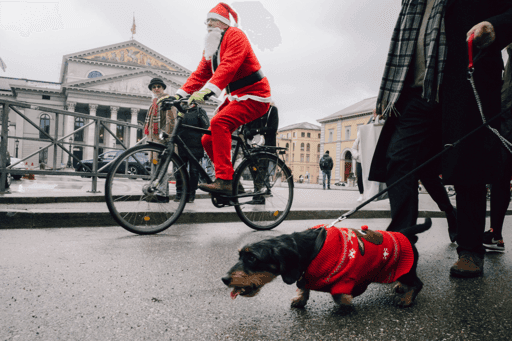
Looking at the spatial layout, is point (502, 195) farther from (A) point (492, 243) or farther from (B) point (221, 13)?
(B) point (221, 13)

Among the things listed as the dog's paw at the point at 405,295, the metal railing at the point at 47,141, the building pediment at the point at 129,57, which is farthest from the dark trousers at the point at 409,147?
the building pediment at the point at 129,57

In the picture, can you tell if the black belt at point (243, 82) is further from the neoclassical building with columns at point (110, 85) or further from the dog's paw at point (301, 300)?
the neoclassical building with columns at point (110, 85)

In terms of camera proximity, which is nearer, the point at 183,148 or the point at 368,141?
the point at 183,148

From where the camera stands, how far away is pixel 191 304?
58.4 inches

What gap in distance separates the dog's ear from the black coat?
1.24 m

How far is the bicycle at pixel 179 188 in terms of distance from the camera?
3.11 metres

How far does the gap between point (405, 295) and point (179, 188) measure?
7.35ft

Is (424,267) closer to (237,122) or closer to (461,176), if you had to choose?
(461,176)

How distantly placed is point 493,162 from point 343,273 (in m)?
1.31

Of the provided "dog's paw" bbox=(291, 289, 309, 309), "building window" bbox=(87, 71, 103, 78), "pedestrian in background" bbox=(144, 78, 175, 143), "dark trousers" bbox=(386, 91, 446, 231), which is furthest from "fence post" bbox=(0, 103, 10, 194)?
"building window" bbox=(87, 71, 103, 78)

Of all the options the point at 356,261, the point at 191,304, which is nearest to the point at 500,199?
the point at 356,261

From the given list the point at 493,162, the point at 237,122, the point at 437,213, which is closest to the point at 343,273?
the point at 493,162

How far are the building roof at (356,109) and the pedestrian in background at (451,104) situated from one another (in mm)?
55718

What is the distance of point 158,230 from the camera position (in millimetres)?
3074
